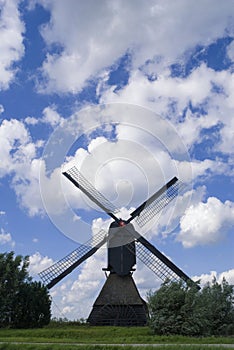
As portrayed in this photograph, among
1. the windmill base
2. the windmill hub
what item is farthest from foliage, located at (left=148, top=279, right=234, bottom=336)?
the windmill hub

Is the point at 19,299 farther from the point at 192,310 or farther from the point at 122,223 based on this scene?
the point at 192,310

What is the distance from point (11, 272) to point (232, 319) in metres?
19.2

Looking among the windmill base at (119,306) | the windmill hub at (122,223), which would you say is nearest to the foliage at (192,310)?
the windmill base at (119,306)

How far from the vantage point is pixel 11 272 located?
39812mm

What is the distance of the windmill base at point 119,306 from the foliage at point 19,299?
14.3ft

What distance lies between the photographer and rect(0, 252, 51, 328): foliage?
→ 38.8 metres

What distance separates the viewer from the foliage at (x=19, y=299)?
38750mm

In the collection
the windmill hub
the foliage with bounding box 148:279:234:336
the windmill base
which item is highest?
the windmill hub

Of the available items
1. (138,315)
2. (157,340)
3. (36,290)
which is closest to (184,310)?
(157,340)

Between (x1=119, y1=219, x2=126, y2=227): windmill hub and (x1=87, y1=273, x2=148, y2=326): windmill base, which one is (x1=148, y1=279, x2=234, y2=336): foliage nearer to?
(x1=87, y1=273, x2=148, y2=326): windmill base

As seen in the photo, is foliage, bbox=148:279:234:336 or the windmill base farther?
the windmill base

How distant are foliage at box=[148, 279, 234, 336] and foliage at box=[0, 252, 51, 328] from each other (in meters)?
12.5

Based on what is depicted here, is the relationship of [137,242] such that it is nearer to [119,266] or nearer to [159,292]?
[119,266]

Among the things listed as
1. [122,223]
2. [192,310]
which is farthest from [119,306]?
[192,310]
